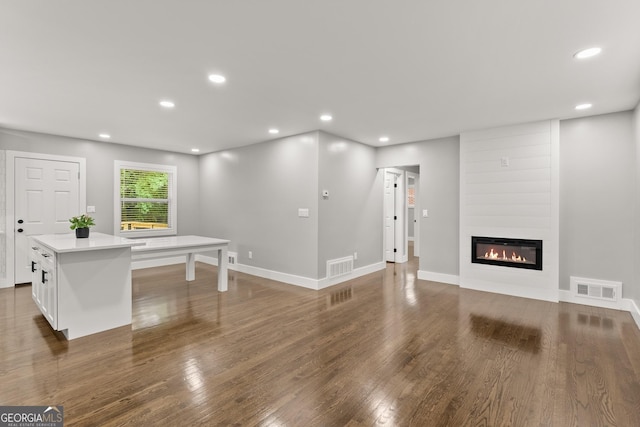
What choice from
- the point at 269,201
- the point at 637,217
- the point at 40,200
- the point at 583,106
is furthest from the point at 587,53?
the point at 40,200

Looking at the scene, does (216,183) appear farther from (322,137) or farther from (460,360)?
(460,360)

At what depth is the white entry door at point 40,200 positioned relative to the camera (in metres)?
5.16

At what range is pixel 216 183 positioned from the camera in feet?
23.1

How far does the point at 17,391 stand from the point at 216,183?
528cm

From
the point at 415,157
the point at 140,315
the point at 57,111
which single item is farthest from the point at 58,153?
the point at 415,157

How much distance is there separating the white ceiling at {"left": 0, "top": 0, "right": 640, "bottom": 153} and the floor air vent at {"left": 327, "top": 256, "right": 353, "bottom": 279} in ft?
7.63

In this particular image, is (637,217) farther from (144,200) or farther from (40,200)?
(40,200)

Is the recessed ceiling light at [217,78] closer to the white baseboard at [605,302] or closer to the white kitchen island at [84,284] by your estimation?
the white kitchen island at [84,284]

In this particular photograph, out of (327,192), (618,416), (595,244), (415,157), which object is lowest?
(618,416)

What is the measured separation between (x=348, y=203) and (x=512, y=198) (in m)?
2.59

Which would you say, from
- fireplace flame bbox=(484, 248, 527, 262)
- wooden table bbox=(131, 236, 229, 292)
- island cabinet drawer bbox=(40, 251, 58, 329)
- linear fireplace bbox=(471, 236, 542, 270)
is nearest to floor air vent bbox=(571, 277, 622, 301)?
linear fireplace bbox=(471, 236, 542, 270)

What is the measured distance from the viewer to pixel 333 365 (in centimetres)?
255

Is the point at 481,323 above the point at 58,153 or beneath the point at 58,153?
beneath

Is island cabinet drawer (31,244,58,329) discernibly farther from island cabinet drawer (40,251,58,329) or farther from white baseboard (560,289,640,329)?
white baseboard (560,289,640,329)
